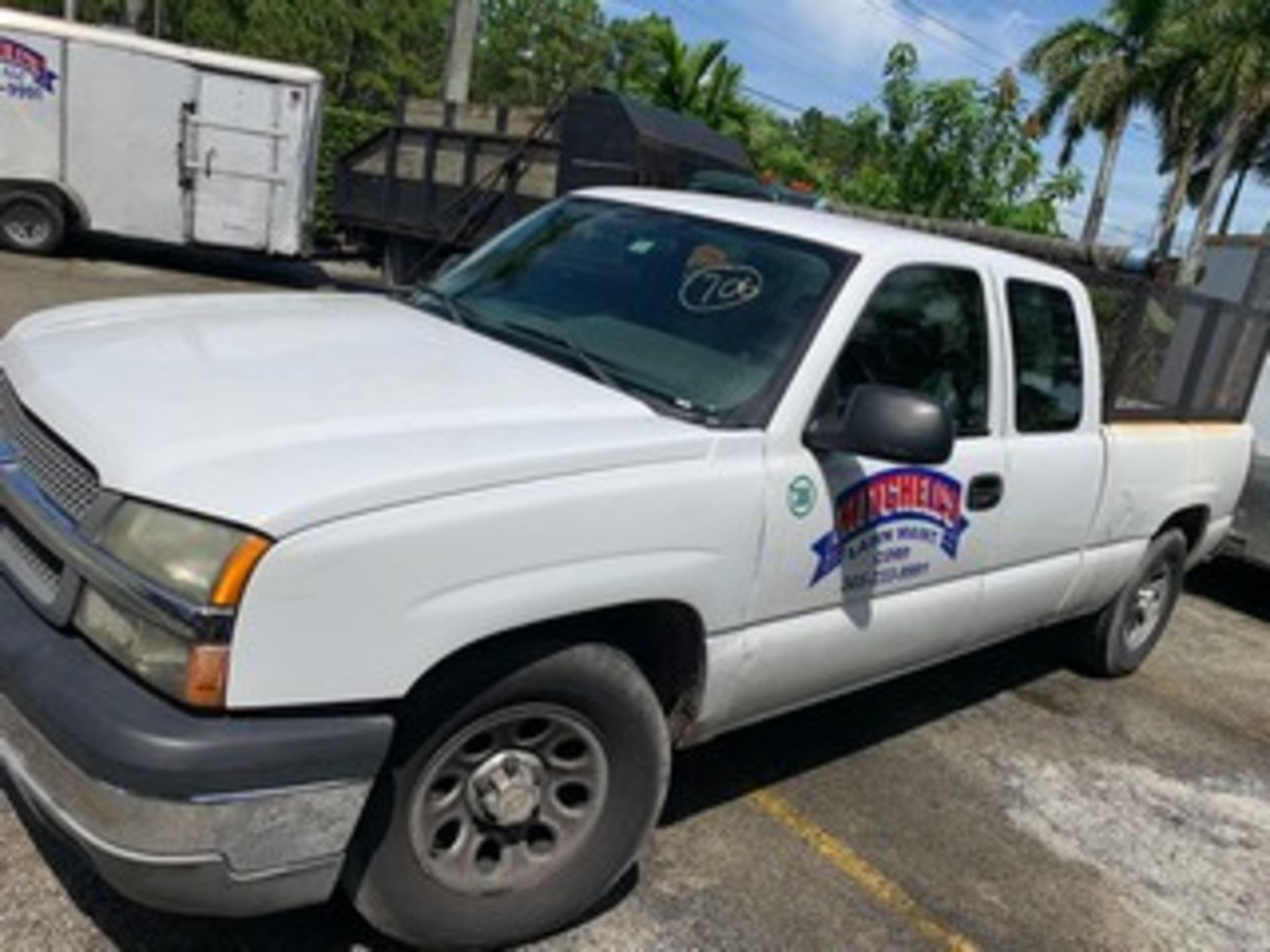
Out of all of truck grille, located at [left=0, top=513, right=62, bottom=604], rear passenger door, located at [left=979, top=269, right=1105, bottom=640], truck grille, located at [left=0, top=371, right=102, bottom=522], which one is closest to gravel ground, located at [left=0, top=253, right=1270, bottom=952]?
rear passenger door, located at [left=979, top=269, right=1105, bottom=640]

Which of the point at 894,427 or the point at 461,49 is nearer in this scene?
the point at 894,427

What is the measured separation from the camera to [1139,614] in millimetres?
5863

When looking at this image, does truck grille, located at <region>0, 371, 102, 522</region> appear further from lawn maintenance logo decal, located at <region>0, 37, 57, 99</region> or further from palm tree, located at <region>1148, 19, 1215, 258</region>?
palm tree, located at <region>1148, 19, 1215, 258</region>

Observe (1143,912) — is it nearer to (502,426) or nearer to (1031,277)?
(1031,277)

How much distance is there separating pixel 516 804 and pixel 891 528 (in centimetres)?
142

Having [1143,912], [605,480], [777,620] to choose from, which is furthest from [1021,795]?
[605,480]

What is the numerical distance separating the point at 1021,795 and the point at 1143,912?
2.36 ft

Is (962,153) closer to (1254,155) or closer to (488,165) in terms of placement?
(488,165)

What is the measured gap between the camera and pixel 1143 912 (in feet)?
12.6

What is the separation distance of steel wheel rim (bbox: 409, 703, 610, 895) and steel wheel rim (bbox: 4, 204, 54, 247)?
13.4m

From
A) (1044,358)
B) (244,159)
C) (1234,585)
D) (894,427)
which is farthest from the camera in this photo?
(244,159)

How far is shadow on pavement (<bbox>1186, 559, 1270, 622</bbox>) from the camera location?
802cm

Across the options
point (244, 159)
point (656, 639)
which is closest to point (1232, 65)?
point (244, 159)

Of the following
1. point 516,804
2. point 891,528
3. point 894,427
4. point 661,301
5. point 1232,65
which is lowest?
point 516,804
